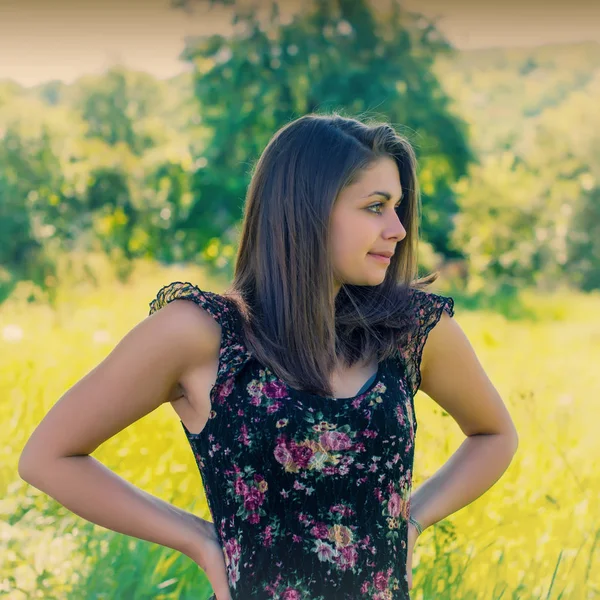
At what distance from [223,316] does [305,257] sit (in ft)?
0.72

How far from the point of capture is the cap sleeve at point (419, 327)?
6.64 feet

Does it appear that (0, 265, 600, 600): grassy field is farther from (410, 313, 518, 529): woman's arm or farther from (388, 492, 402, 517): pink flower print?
(388, 492, 402, 517): pink flower print

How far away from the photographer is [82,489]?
180cm

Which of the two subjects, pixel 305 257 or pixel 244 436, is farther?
pixel 305 257

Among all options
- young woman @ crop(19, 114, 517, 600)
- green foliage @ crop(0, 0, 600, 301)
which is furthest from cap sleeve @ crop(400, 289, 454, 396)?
green foliage @ crop(0, 0, 600, 301)

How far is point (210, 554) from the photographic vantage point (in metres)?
1.82

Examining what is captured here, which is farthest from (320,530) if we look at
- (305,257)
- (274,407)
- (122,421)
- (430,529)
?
(430,529)

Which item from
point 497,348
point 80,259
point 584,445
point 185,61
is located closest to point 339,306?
point 584,445

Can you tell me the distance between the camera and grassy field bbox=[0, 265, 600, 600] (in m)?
3.03

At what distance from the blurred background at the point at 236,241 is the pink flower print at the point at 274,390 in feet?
2.79

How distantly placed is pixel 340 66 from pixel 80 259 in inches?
244

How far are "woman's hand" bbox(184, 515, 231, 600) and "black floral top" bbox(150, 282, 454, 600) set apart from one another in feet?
0.05

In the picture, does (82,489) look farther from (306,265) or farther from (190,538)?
(306,265)

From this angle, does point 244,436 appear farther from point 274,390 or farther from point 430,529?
point 430,529
